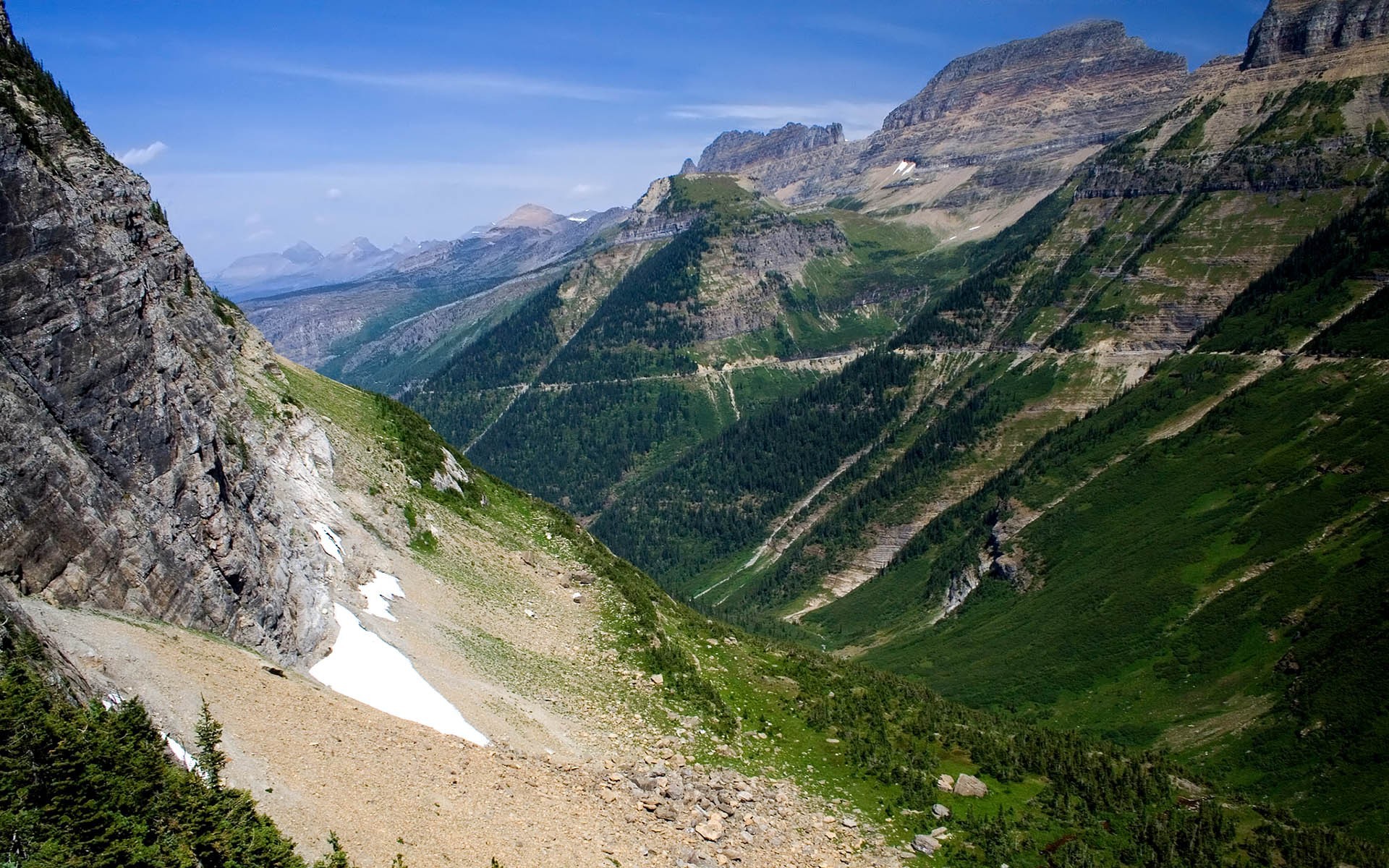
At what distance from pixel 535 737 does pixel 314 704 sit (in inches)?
408

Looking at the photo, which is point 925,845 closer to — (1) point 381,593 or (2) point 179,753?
(1) point 381,593

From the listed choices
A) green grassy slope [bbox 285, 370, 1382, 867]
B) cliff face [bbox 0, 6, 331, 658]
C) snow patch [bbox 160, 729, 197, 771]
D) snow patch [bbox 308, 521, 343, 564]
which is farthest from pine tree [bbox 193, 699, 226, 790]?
green grassy slope [bbox 285, 370, 1382, 867]

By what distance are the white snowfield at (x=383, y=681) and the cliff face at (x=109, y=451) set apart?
5.12ft

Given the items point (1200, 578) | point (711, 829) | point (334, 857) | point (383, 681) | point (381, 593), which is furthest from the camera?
point (1200, 578)

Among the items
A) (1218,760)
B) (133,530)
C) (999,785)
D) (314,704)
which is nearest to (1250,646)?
(1218,760)

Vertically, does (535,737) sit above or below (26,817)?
below

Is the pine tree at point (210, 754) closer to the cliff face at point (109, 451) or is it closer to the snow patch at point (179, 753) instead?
the snow patch at point (179, 753)

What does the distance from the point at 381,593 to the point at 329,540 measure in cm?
451

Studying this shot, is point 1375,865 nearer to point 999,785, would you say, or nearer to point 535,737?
point 999,785

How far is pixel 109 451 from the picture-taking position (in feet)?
125

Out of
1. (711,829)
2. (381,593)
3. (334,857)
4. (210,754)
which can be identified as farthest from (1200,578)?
(210,754)

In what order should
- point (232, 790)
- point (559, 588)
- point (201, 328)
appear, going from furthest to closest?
point (559, 588)
point (201, 328)
point (232, 790)

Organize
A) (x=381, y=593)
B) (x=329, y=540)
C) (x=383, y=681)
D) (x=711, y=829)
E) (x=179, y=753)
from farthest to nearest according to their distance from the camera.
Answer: (x=329, y=540) < (x=381, y=593) < (x=383, y=681) < (x=711, y=829) < (x=179, y=753)

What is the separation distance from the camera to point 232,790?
26.2m
